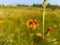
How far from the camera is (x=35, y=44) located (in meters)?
0.83

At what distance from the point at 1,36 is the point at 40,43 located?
224 millimetres

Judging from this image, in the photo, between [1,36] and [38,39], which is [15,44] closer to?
[1,36]

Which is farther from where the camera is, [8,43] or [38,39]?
[8,43]

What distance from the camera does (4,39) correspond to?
3.10 feet

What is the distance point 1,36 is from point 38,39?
0.21m

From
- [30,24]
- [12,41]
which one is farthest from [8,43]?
[30,24]

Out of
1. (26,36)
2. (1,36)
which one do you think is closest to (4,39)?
(1,36)

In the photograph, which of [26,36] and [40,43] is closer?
[40,43]

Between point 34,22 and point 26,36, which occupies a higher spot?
point 34,22

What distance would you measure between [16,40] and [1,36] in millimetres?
91

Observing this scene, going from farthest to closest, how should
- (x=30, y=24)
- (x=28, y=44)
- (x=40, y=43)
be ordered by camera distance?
(x=28, y=44), (x=30, y=24), (x=40, y=43)

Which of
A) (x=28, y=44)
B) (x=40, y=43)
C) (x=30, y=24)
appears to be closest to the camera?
(x=40, y=43)

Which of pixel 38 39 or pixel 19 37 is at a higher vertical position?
pixel 38 39

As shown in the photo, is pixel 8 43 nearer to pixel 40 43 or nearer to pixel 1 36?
pixel 1 36
